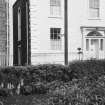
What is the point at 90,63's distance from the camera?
1173 centimetres

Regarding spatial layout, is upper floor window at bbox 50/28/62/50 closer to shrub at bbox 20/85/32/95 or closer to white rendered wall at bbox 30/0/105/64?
white rendered wall at bbox 30/0/105/64

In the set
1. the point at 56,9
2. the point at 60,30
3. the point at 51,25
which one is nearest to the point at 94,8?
the point at 56,9

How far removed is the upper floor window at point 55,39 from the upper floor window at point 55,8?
1.34 m

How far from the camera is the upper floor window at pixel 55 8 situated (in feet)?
67.3

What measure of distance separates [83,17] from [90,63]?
10231 mm

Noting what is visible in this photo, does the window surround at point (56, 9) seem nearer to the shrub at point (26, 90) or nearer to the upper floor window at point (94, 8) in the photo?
the upper floor window at point (94, 8)

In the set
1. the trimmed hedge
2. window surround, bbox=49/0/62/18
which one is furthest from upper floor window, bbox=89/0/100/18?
the trimmed hedge

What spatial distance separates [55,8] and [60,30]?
1.92 metres

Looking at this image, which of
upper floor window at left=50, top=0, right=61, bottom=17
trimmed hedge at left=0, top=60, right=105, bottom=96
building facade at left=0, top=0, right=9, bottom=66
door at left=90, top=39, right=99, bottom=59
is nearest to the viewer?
trimmed hedge at left=0, top=60, right=105, bottom=96

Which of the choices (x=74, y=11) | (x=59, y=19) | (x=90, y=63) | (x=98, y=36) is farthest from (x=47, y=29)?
(x=90, y=63)

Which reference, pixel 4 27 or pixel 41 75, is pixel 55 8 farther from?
pixel 41 75

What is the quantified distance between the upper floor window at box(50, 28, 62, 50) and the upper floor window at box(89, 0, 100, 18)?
3.62 m

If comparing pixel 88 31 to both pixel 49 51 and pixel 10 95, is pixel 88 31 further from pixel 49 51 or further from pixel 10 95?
pixel 10 95

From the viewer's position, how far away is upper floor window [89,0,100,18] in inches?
856
